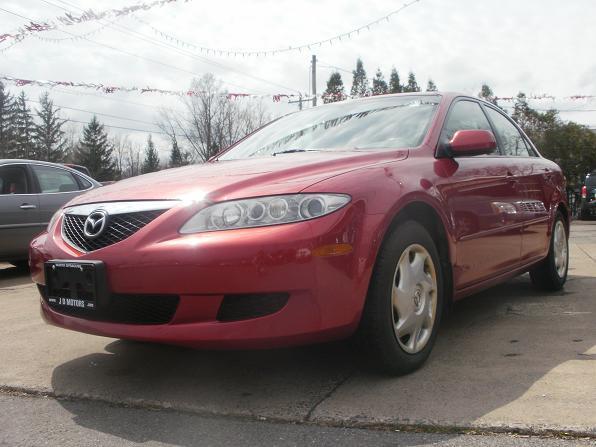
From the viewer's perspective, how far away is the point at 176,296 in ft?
7.98

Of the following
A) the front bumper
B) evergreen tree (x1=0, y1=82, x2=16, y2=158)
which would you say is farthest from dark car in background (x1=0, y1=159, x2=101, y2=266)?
evergreen tree (x1=0, y1=82, x2=16, y2=158)

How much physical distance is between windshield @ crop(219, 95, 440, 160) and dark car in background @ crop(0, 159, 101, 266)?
3.91 metres

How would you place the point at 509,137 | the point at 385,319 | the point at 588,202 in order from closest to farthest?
the point at 385,319 < the point at 509,137 < the point at 588,202

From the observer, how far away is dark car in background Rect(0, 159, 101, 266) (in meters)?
6.89

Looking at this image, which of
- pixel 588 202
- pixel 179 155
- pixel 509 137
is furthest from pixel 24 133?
pixel 509 137

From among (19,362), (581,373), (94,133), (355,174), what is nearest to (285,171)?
(355,174)

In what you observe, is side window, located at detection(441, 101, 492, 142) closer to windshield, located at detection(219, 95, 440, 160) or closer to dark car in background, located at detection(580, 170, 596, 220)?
windshield, located at detection(219, 95, 440, 160)

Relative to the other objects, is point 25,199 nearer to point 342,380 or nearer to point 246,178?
point 246,178

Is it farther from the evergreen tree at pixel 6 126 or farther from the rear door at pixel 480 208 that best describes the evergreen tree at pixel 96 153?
the rear door at pixel 480 208

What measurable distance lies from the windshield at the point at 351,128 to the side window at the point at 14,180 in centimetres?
403

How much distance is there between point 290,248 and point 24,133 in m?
60.2

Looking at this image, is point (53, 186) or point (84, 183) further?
point (84, 183)

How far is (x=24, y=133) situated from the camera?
5641 centimetres

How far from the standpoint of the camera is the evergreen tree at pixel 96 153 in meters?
59.5
